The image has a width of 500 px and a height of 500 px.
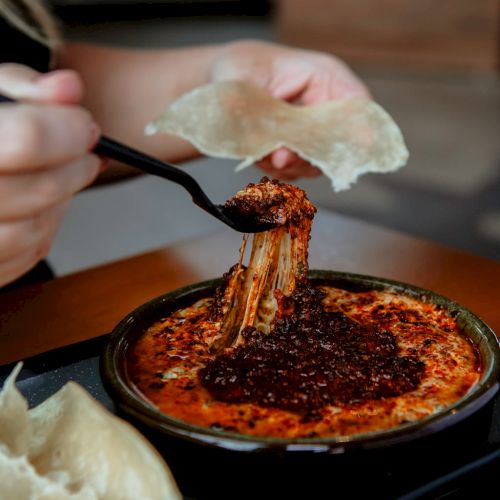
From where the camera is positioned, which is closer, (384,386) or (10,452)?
(10,452)

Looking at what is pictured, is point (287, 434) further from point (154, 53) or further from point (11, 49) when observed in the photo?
point (154, 53)

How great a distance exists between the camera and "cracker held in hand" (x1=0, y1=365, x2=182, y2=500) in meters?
0.63

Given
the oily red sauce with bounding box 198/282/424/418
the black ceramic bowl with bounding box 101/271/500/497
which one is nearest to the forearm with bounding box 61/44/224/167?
the oily red sauce with bounding box 198/282/424/418

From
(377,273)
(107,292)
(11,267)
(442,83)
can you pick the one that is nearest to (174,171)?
(11,267)

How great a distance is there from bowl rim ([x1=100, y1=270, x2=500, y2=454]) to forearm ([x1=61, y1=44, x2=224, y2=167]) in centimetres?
98

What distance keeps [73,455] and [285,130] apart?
931mm

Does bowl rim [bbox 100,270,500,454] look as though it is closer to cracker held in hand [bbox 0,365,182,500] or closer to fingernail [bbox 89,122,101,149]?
cracker held in hand [bbox 0,365,182,500]

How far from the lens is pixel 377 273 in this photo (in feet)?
4.49

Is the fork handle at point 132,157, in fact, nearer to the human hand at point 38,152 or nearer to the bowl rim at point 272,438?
the human hand at point 38,152

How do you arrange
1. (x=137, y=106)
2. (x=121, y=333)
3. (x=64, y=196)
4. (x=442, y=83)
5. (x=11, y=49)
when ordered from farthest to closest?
(x=442, y=83), (x=137, y=106), (x=11, y=49), (x=121, y=333), (x=64, y=196)

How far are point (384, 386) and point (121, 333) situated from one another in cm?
33

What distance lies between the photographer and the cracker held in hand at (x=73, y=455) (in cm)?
63

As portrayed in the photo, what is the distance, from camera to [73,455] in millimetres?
698

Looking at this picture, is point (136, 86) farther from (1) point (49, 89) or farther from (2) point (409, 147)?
(2) point (409, 147)
